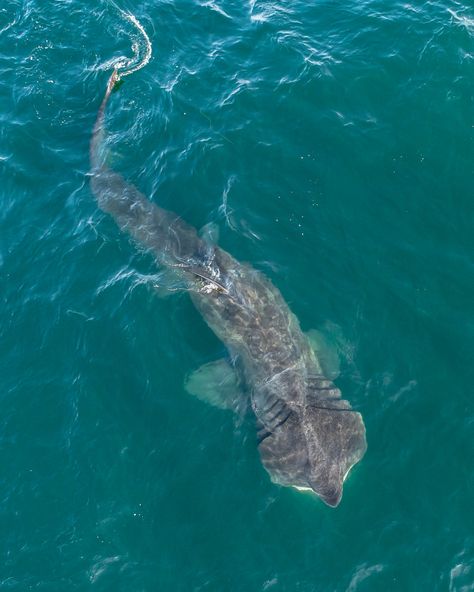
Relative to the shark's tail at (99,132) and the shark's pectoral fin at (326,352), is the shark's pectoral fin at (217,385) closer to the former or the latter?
the shark's pectoral fin at (326,352)

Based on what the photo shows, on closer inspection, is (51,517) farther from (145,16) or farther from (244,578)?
(145,16)

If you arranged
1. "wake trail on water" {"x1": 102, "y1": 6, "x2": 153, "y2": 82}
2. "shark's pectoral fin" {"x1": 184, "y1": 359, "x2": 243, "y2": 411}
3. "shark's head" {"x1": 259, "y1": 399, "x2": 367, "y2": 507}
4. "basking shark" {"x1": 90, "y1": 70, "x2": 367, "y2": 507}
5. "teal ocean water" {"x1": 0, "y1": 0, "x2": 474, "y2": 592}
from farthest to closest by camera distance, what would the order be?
"wake trail on water" {"x1": 102, "y1": 6, "x2": 153, "y2": 82}, "shark's pectoral fin" {"x1": 184, "y1": 359, "x2": 243, "y2": 411}, "basking shark" {"x1": 90, "y1": 70, "x2": 367, "y2": 507}, "shark's head" {"x1": 259, "y1": 399, "x2": 367, "y2": 507}, "teal ocean water" {"x1": 0, "y1": 0, "x2": 474, "y2": 592}

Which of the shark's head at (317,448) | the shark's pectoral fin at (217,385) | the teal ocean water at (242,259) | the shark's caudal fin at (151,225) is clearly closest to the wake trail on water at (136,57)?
the teal ocean water at (242,259)

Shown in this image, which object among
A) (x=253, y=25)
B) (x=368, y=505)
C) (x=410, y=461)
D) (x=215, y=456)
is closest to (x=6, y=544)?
(x=215, y=456)

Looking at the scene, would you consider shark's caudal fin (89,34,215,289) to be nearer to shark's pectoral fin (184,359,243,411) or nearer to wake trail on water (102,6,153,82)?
shark's pectoral fin (184,359,243,411)

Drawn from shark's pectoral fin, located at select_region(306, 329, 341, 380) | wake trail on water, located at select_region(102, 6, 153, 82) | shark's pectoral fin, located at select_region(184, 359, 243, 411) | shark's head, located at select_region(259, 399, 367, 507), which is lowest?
shark's pectoral fin, located at select_region(184, 359, 243, 411)

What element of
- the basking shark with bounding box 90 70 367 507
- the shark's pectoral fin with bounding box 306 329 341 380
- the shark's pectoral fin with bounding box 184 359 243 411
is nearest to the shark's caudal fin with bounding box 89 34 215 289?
the basking shark with bounding box 90 70 367 507
